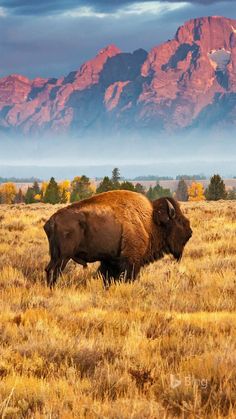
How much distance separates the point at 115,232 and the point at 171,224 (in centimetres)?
118

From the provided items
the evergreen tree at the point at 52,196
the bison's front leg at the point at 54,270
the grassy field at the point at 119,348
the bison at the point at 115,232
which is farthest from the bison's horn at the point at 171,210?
the evergreen tree at the point at 52,196

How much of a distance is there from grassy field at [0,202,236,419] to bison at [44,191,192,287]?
346 mm

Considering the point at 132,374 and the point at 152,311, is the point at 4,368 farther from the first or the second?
the point at 152,311

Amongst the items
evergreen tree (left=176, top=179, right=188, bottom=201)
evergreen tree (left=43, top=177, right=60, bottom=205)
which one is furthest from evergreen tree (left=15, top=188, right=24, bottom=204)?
evergreen tree (left=43, top=177, right=60, bottom=205)

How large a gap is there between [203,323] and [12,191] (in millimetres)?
164458

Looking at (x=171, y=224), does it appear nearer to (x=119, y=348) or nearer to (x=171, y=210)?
(x=171, y=210)

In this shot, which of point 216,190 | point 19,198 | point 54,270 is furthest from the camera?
point 19,198

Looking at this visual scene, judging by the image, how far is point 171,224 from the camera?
9.73m

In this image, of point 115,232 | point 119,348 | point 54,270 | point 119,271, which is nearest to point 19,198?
point 119,271

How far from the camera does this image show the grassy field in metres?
3.93

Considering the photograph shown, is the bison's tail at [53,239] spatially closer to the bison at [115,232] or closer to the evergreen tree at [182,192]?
the bison at [115,232]

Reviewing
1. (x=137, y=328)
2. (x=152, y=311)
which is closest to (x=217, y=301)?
(x=152, y=311)

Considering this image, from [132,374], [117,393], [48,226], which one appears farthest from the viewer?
[48,226]

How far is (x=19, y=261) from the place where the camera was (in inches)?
444
